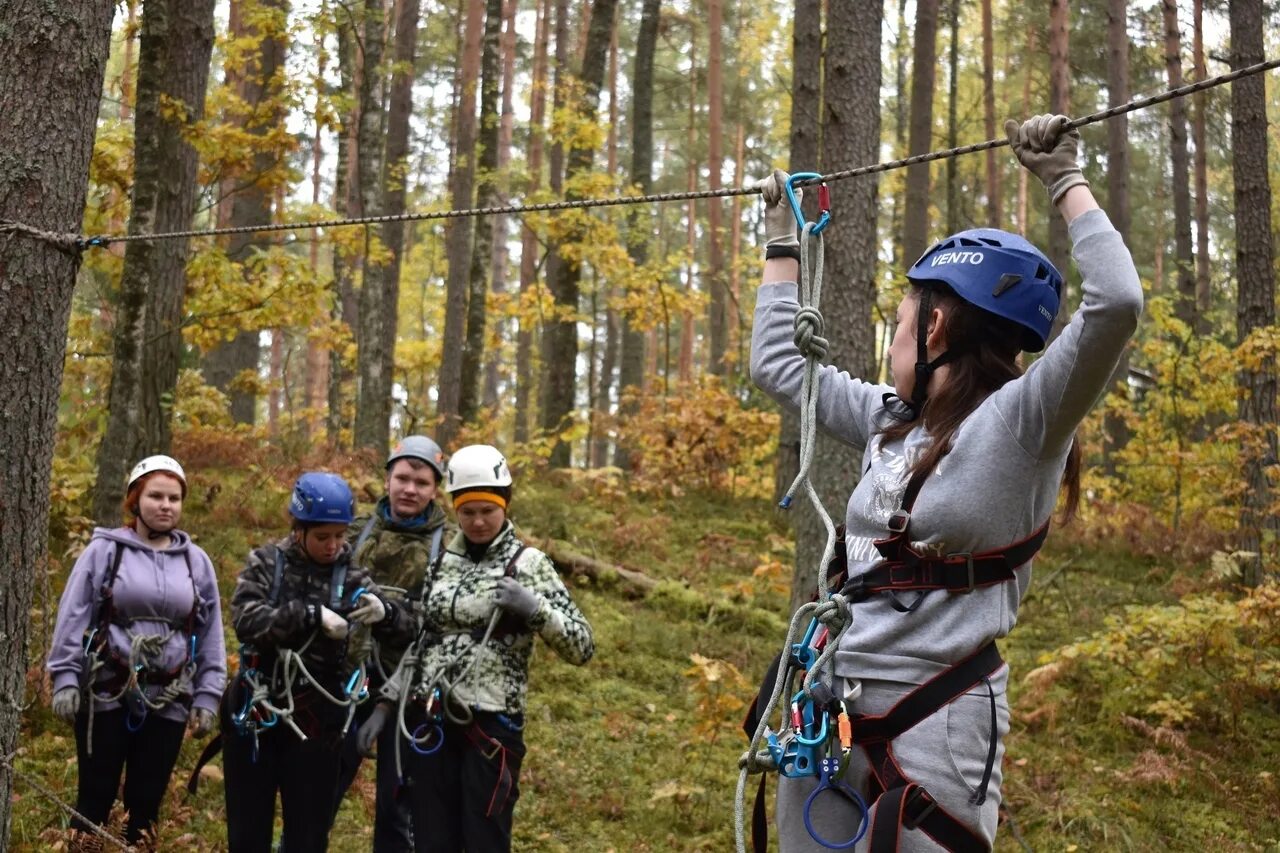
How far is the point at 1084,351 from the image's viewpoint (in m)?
2.23

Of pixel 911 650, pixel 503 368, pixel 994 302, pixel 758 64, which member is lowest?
pixel 911 650

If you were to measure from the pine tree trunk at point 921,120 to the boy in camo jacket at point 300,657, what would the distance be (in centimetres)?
1238

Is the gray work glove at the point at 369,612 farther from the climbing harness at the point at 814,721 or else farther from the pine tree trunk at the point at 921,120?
the pine tree trunk at the point at 921,120

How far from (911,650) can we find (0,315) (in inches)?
119

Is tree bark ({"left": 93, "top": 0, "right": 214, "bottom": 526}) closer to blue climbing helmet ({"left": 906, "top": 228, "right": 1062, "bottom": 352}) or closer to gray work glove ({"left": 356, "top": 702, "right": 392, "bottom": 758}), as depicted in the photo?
gray work glove ({"left": 356, "top": 702, "right": 392, "bottom": 758})

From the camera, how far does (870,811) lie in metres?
2.49

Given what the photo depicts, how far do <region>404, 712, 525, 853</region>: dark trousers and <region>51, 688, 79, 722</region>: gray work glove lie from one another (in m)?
1.51

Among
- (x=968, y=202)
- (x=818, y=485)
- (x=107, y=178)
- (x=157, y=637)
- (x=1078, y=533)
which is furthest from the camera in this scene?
(x=968, y=202)

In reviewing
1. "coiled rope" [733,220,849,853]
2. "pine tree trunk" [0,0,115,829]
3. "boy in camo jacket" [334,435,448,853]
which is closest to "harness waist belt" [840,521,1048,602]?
"coiled rope" [733,220,849,853]

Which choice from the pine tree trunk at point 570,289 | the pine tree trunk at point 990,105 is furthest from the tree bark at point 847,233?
the pine tree trunk at point 990,105

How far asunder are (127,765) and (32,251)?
106 inches

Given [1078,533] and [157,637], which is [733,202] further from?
[157,637]

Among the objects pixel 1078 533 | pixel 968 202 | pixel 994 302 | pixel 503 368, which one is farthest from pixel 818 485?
pixel 503 368

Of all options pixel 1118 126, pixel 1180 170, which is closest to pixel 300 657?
pixel 1118 126
